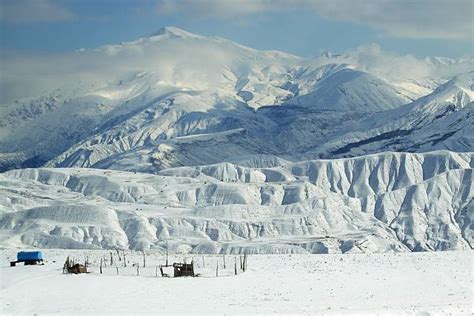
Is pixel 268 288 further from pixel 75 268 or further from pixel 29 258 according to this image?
pixel 29 258

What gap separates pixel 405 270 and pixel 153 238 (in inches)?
4470

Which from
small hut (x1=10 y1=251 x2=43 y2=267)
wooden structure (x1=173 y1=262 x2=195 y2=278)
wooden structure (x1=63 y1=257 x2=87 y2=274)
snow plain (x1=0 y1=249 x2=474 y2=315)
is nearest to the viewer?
snow plain (x1=0 y1=249 x2=474 y2=315)

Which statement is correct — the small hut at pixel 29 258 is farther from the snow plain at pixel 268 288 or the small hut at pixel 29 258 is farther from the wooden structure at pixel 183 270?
the wooden structure at pixel 183 270

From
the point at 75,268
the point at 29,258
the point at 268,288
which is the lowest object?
the point at 268,288

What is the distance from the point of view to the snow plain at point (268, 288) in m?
48.8

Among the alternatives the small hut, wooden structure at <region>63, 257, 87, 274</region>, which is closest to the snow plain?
the small hut

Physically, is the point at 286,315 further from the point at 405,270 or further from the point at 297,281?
the point at 405,270

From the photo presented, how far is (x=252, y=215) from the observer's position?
198500 mm

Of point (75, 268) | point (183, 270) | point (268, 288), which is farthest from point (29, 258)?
point (268, 288)

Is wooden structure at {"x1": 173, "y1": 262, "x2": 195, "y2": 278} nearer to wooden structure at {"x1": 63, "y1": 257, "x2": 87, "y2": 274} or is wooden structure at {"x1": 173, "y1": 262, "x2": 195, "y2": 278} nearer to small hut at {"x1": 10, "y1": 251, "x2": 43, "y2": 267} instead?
wooden structure at {"x1": 63, "y1": 257, "x2": 87, "y2": 274}

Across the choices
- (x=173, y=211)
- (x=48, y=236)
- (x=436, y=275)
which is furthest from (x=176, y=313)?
(x=173, y=211)

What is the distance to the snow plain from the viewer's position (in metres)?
48.8

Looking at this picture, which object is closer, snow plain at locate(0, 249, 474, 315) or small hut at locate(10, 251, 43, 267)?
snow plain at locate(0, 249, 474, 315)

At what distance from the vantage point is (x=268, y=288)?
5578 cm
